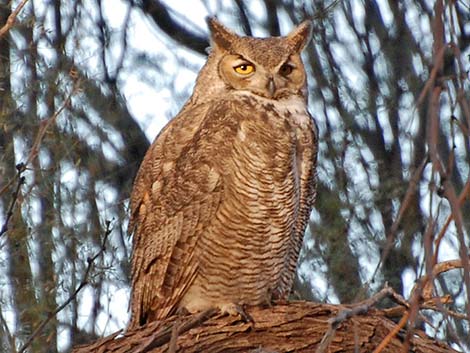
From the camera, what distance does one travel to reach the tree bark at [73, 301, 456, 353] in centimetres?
338

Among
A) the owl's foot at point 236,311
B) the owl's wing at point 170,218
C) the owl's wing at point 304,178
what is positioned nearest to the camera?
the owl's foot at point 236,311

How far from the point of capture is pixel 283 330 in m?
3.48

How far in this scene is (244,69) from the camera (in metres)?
4.01

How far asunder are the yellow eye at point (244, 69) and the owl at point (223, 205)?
0.10 meters

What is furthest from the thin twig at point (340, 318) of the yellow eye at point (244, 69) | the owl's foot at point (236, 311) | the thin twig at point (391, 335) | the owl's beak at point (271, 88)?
the yellow eye at point (244, 69)

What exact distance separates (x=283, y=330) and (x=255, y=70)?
1000 mm

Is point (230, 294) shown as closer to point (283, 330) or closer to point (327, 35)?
point (283, 330)

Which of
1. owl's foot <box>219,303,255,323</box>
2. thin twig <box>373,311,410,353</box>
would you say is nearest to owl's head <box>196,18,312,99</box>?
owl's foot <box>219,303,255,323</box>

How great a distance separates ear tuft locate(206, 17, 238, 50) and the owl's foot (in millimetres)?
996

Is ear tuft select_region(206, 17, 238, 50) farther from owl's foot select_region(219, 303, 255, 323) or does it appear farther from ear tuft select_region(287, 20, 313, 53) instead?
owl's foot select_region(219, 303, 255, 323)

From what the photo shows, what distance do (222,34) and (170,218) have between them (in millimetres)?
788

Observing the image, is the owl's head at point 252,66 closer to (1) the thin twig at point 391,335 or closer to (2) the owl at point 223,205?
(2) the owl at point 223,205

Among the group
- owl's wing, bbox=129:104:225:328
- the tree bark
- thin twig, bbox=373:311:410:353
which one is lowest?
thin twig, bbox=373:311:410:353

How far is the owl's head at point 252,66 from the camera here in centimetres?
395
